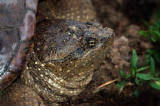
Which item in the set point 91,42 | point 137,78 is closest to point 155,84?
point 137,78

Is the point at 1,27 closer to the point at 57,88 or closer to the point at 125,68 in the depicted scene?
the point at 57,88

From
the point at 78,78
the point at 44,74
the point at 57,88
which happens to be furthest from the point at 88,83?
the point at 44,74

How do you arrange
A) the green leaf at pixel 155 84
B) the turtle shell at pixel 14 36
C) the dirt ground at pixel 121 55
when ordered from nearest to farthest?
1. the turtle shell at pixel 14 36
2. the green leaf at pixel 155 84
3. the dirt ground at pixel 121 55

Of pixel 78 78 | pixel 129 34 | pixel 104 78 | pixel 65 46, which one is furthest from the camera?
pixel 129 34

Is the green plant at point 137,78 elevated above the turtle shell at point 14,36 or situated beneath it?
situated beneath

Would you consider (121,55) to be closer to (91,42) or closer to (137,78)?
(137,78)

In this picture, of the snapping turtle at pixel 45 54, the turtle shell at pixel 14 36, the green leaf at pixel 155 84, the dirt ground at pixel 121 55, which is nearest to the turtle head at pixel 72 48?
the snapping turtle at pixel 45 54

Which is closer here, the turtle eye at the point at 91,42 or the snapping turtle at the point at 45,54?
the snapping turtle at the point at 45,54

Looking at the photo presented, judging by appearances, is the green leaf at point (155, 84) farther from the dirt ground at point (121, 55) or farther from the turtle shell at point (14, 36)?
the turtle shell at point (14, 36)
